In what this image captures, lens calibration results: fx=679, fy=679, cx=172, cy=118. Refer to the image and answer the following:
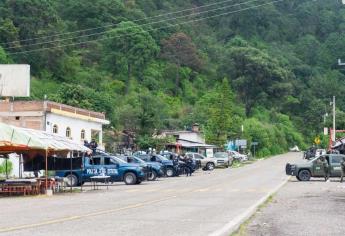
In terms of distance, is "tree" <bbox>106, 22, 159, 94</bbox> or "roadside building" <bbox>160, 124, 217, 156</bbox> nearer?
"roadside building" <bbox>160, 124, 217, 156</bbox>

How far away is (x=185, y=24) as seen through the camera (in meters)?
134

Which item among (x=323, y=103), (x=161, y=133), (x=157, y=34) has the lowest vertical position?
(x=161, y=133)

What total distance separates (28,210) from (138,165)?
62.6ft

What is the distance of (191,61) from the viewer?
Result: 123500mm

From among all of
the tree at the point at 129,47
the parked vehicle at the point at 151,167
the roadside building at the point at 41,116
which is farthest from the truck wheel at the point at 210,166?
the tree at the point at 129,47

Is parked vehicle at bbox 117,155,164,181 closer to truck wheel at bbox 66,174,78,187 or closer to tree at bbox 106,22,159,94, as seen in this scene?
truck wheel at bbox 66,174,78,187

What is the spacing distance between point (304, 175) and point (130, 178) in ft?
36.9

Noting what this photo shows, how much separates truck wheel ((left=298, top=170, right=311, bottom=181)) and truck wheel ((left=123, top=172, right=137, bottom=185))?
10.8m

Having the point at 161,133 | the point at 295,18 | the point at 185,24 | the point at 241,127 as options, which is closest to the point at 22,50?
the point at 161,133

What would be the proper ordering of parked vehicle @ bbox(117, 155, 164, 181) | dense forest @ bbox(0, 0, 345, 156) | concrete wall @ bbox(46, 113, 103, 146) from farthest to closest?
1. dense forest @ bbox(0, 0, 345, 156)
2. concrete wall @ bbox(46, 113, 103, 146)
3. parked vehicle @ bbox(117, 155, 164, 181)

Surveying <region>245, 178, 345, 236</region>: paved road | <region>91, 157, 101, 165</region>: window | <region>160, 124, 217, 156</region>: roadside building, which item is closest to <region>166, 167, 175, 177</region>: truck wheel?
<region>91, 157, 101, 165</region>: window

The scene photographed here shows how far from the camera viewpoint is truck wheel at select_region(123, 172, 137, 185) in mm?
39562

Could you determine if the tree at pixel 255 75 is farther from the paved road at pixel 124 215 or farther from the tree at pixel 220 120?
the paved road at pixel 124 215

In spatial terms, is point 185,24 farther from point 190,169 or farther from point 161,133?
point 190,169
